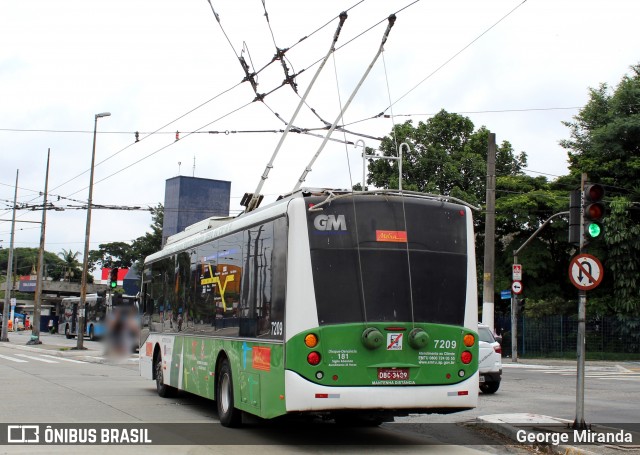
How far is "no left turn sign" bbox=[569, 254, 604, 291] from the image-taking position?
11.5 metres

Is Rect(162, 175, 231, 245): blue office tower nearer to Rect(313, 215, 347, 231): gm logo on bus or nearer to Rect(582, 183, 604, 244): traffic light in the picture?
Rect(582, 183, 604, 244): traffic light

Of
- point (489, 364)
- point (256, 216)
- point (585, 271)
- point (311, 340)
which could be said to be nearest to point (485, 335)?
point (489, 364)

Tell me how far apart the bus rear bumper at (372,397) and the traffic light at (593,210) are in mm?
3171

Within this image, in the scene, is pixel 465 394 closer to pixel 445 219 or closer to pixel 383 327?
pixel 383 327

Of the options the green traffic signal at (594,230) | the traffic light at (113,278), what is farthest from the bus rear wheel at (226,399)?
the traffic light at (113,278)

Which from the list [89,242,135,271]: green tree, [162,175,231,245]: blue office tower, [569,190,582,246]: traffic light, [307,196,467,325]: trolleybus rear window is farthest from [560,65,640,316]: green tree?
[89,242,135,271]: green tree

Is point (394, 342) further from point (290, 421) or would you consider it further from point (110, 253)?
point (110, 253)

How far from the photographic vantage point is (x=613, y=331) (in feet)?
122

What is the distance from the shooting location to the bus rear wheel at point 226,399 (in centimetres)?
1162

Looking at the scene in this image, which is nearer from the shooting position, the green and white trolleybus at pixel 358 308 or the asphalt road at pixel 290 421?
the green and white trolleybus at pixel 358 308

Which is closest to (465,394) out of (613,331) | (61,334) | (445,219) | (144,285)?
(445,219)

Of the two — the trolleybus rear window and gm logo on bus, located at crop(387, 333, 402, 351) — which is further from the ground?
the trolleybus rear window

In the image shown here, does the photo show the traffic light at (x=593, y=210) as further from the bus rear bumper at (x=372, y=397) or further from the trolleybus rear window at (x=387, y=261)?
the bus rear bumper at (x=372, y=397)

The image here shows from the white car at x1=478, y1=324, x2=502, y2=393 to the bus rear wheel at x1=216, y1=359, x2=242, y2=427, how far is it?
7365 millimetres
